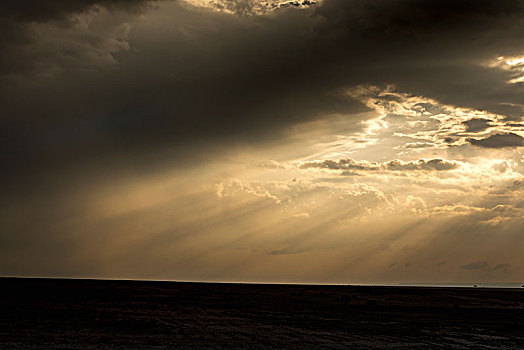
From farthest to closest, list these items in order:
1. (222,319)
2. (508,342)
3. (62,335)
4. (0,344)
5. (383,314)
→ (383,314), (222,319), (508,342), (62,335), (0,344)

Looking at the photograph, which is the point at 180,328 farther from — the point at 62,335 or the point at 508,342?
the point at 508,342

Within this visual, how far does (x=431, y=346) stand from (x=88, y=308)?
34781 millimetres

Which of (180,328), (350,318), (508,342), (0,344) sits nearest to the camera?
(0,344)

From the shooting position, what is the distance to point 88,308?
173 ft

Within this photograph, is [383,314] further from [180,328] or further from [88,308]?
[88,308]

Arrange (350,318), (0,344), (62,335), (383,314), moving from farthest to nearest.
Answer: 1. (383,314)
2. (350,318)
3. (62,335)
4. (0,344)

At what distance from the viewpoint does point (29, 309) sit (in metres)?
48.8

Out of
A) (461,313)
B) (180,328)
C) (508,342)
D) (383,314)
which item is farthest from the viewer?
(461,313)

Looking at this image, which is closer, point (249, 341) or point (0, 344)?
point (0, 344)

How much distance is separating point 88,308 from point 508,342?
128 ft

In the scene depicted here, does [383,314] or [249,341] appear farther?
[383,314]

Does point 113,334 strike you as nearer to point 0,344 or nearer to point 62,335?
point 62,335

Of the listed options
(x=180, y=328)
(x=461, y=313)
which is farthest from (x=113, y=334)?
(x=461, y=313)

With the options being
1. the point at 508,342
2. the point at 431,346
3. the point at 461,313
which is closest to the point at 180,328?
the point at 431,346
